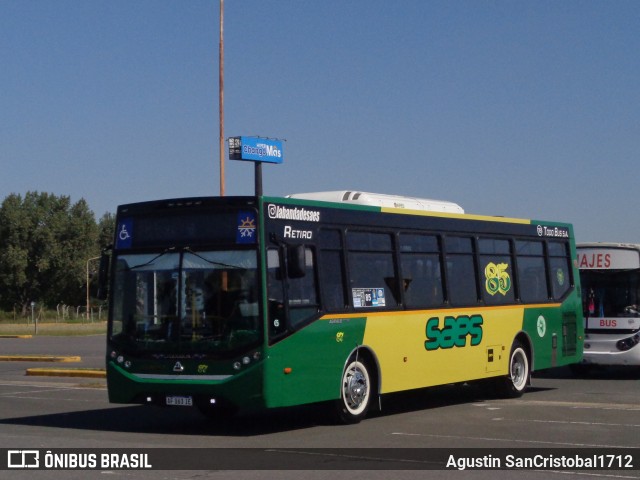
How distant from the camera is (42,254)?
10269 cm

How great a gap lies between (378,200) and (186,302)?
4.08 metres

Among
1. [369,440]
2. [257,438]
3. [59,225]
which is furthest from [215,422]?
[59,225]

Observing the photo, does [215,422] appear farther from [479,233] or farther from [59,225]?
[59,225]

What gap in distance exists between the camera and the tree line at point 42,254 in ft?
332

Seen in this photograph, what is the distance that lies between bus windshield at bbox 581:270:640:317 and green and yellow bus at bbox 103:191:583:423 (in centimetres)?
666

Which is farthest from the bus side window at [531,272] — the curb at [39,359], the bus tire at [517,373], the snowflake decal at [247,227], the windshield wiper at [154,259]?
the curb at [39,359]

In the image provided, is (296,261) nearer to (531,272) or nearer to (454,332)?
(454,332)

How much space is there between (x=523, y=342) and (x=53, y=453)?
10.4 m

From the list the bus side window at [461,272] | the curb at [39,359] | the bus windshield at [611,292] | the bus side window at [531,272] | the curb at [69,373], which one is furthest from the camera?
the curb at [39,359]

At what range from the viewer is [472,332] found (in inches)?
730

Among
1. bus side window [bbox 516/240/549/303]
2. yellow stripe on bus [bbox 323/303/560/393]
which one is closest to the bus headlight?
bus side window [bbox 516/240/549/303]

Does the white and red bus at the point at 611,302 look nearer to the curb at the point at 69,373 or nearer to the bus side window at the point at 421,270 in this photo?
the bus side window at the point at 421,270

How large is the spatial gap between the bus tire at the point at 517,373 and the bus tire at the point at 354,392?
15.3 feet

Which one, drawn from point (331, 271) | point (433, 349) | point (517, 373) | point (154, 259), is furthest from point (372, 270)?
point (517, 373)
